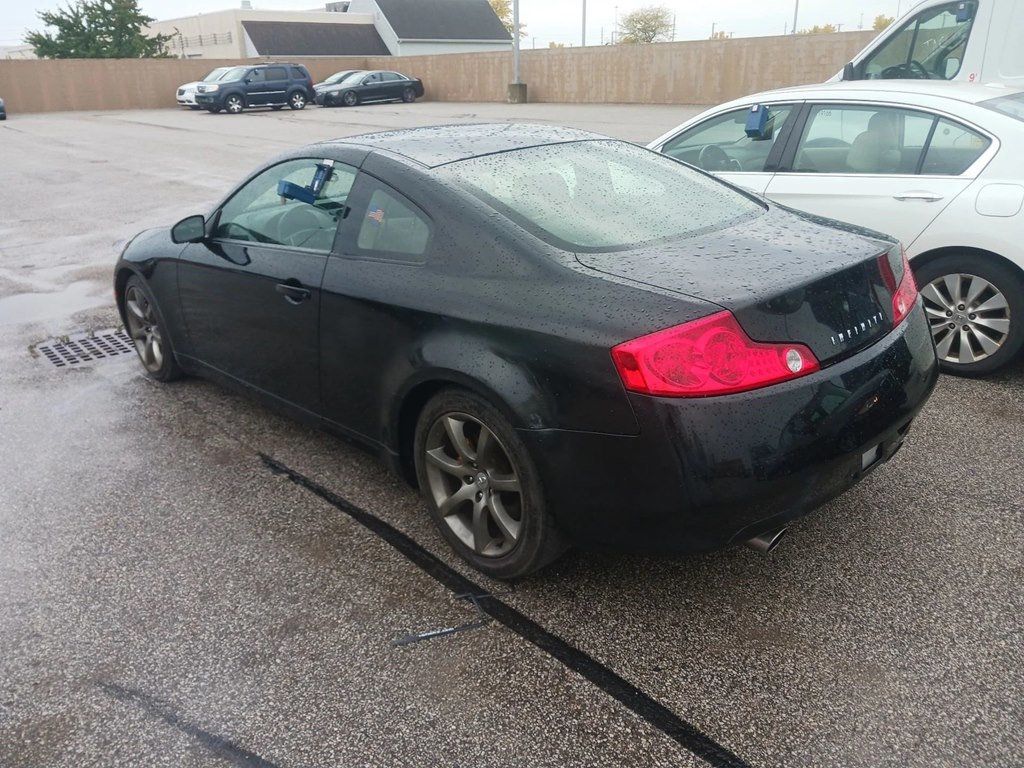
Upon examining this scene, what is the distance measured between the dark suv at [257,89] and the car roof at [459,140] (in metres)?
34.2

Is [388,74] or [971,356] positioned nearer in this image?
[971,356]

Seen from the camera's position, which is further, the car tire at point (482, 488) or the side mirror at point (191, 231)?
the side mirror at point (191, 231)

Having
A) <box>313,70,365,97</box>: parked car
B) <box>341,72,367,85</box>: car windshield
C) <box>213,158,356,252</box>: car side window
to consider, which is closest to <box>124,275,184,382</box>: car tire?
<box>213,158,356,252</box>: car side window

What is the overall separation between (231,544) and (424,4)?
72618mm

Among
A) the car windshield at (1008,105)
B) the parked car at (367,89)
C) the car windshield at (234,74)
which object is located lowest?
the parked car at (367,89)

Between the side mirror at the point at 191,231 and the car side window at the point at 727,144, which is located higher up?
the car side window at the point at 727,144

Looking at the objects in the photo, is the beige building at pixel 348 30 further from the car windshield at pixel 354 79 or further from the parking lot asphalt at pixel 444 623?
the parking lot asphalt at pixel 444 623

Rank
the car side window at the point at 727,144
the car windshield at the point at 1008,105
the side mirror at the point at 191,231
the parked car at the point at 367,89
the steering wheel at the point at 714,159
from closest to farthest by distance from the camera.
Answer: the side mirror at the point at 191,231 → the car windshield at the point at 1008,105 → the car side window at the point at 727,144 → the steering wheel at the point at 714,159 → the parked car at the point at 367,89

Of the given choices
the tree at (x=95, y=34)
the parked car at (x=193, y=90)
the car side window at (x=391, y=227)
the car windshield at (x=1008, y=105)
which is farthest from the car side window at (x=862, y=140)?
the tree at (x=95, y=34)

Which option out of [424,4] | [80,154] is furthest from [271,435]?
[424,4]

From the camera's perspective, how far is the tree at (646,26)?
329ft

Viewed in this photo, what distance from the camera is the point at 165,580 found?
314cm

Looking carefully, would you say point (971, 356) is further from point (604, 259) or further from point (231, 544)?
point (231, 544)

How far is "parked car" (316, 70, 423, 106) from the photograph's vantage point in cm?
3766
